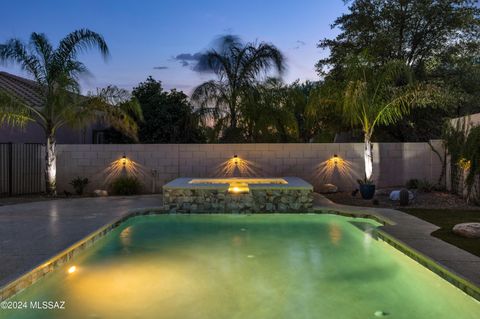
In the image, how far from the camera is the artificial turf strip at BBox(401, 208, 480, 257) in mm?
6326

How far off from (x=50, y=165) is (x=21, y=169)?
169 centimetres

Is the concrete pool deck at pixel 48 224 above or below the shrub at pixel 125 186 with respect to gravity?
below

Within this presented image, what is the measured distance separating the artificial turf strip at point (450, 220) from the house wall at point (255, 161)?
378cm

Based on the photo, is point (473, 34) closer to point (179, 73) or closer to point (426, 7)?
point (426, 7)

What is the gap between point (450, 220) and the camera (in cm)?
850

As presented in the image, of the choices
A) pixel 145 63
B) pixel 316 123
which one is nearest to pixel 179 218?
pixel 316 123

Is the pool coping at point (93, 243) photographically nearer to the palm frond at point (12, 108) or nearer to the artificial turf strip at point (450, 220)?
the artificial turf strip at point (450, 220)

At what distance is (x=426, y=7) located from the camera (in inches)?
584

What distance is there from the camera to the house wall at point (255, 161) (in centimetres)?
1363

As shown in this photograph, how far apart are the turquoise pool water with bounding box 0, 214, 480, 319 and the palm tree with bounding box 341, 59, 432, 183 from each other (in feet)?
13.1

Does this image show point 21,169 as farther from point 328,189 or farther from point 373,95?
point 373,95

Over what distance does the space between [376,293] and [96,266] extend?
410 cm

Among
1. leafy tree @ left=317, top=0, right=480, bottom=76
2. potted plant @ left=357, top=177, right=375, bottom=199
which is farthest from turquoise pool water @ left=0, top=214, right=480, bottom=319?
leafy tree @ left=317, top=0, right=480, bottom=76

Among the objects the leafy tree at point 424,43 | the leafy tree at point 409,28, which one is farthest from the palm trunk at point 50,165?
the leafy tree at point 409,28
